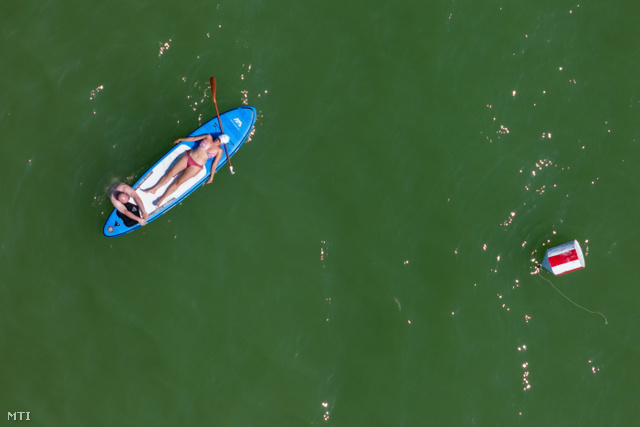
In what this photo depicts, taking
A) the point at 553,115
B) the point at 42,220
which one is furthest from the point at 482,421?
the point at 42,220

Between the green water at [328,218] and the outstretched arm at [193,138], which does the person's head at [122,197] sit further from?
the outstretched arm at [193,138]

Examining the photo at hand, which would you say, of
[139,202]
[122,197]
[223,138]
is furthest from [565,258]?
[122,197]

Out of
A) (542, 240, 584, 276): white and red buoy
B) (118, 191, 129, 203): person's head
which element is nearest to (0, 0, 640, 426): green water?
(542, 240, 584, 276): white and red buoy

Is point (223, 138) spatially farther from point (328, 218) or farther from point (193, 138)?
point (328, 218)

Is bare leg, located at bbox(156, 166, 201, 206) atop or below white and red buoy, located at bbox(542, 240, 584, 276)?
atop

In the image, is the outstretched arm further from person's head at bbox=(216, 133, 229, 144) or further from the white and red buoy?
the white and red buoy

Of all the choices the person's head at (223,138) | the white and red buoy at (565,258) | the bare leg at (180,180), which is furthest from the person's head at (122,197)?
the white and red buoy at (565,258)

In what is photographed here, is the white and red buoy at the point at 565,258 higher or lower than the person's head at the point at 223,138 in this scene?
lower
